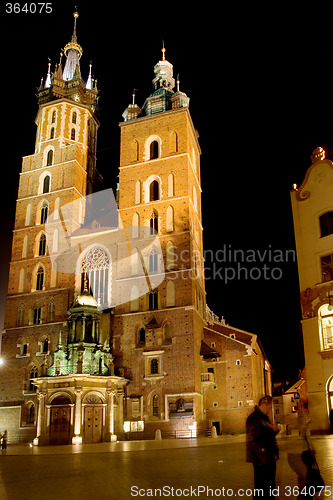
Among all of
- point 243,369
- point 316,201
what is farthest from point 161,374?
point 316,201

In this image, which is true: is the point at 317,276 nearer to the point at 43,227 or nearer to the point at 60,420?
the point at 60,420

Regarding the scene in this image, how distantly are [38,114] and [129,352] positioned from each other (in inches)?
1159

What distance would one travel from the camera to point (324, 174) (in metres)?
29.2

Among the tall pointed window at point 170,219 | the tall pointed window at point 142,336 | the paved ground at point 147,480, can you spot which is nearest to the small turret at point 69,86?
the tall pointed window at point 170,219

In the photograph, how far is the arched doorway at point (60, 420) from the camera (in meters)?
34.4

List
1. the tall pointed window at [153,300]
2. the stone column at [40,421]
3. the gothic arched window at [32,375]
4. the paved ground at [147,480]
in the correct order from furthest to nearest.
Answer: the tall pointed window at [153,300], the gothic arched window at [32,375], the stone column at [40,421], the paved ground at [147,480]

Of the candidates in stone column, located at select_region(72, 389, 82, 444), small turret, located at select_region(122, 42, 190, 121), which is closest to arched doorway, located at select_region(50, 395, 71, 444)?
stone column, located at select_region(72, 389, 82, 444)

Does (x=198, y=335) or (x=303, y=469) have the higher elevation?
(x=198, y=335)

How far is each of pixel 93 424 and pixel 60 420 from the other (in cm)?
233

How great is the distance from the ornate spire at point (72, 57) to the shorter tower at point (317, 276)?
37.8m

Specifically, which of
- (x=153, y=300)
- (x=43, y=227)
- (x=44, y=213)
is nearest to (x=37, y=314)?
(x=43, y=227)

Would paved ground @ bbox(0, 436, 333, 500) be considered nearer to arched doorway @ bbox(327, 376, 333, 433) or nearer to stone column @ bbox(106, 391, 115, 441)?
arched doorway @ bbox(327, 376, 333, 433)

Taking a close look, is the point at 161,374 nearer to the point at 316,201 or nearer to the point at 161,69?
the point at 316,201

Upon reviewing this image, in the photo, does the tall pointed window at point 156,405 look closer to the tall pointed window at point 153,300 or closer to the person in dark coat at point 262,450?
the tall pointed window at point 153,300
